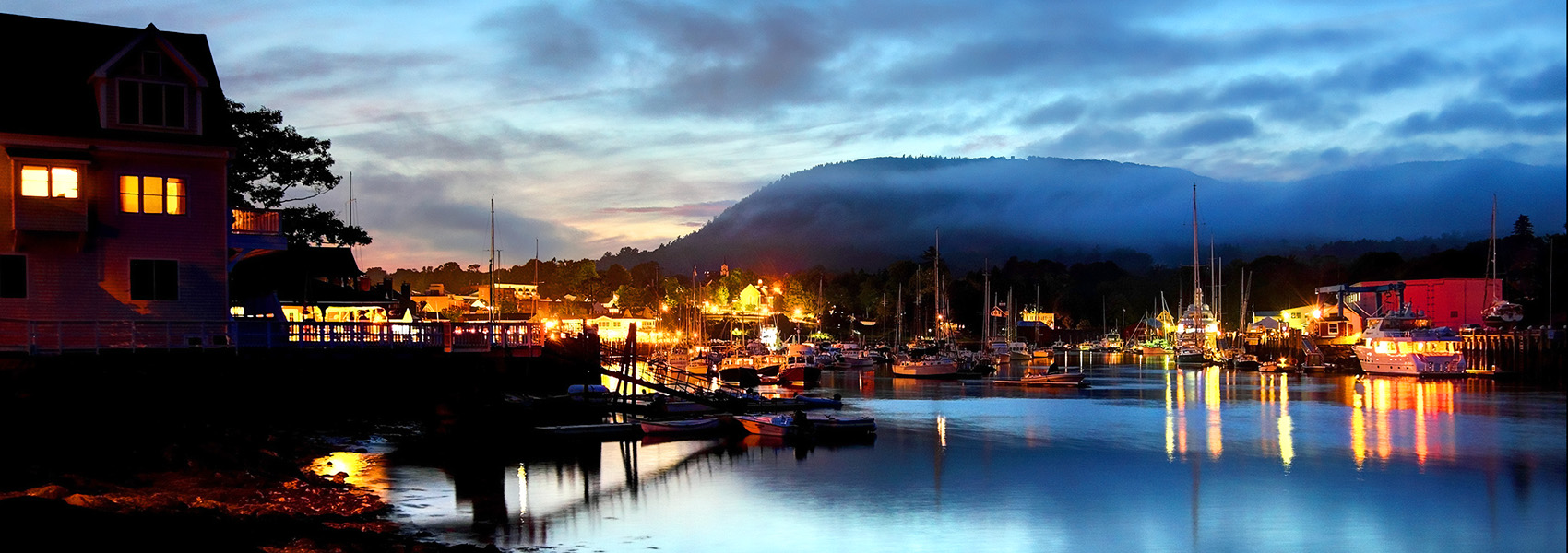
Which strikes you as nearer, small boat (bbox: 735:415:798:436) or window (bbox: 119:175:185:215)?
window (bbox: 119:175:185:215)

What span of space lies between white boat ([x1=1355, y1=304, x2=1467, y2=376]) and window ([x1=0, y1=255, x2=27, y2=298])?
106460mm

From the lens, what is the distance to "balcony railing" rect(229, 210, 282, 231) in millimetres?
44344

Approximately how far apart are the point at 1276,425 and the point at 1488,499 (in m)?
25.4

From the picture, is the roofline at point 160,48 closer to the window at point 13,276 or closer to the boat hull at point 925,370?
the window at point 13,276

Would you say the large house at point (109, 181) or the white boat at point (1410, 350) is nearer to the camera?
the large house at point (109, 181)

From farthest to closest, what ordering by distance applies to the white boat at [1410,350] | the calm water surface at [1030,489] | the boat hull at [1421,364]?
1. the white boat at [1410,350]
2. the boat hull at [1421,364]
3. the calm water surface at [1030,489]

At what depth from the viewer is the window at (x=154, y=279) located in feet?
135

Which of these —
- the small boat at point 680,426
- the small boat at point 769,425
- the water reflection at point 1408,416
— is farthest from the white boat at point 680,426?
the water reflection at point 1408,416

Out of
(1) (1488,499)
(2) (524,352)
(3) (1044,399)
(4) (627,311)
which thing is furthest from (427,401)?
(4) (627,311)

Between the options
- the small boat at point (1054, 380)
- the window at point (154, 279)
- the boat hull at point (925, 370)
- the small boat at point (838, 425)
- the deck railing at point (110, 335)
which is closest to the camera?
the deck railing at point (110, 335)

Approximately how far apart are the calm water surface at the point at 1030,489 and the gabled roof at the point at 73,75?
44.6ft

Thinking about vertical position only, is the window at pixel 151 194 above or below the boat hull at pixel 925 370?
above

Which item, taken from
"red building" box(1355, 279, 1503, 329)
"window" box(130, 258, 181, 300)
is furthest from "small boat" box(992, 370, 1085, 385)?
"window" box(130, 258, 181, 300)

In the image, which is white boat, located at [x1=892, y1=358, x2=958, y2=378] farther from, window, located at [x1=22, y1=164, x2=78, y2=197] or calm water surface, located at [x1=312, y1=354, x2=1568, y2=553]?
window, located at [x1=22, y1=164, x2=78, y2=197]
